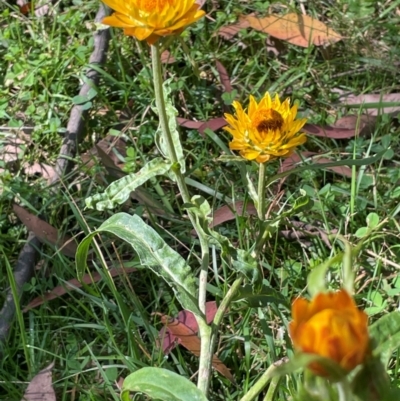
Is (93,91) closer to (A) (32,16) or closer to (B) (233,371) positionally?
(A) (32,16)

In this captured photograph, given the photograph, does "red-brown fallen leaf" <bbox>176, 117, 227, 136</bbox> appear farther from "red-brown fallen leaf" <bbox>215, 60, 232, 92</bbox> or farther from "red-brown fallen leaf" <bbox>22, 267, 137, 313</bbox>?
"red-brown fallen leaf" <bbox>22, 267, 137, 313</bbox>

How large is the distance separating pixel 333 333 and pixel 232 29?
1.80 meters

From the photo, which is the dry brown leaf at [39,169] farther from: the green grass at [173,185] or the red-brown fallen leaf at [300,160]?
the red-brown fallen leaf at [300,160]

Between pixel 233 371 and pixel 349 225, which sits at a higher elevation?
Result: pixel 349 225

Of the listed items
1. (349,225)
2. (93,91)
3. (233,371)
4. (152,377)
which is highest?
(93,91)

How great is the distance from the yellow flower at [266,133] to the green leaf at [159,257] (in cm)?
23

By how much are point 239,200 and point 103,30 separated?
84 centimetres

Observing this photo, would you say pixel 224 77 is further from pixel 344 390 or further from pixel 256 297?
pixel 344 390

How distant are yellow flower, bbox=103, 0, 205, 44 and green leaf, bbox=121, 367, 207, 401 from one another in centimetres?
55

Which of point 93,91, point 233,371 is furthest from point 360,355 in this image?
point 93,91

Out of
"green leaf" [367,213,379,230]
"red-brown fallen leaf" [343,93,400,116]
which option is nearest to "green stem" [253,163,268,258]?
"green leaf" [367,213,379,230]

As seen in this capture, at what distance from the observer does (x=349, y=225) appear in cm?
161

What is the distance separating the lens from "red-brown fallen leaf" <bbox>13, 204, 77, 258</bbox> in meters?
1.63

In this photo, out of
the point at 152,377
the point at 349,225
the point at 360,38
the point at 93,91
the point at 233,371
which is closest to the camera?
the point at 152,377
